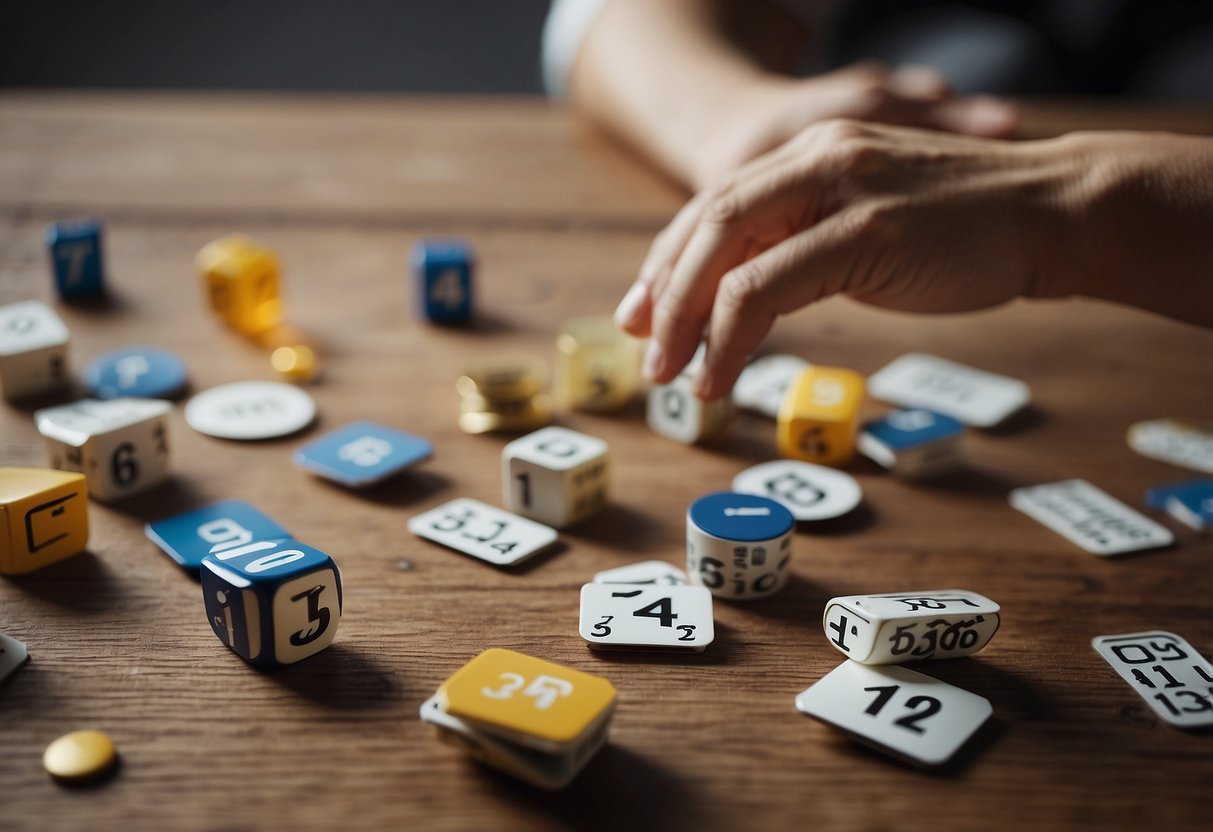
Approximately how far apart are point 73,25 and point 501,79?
1.41 m

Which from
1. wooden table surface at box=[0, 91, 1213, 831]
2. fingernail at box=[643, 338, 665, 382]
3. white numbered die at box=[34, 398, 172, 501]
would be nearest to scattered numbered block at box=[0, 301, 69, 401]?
wooden table surface at box=[0, 91, 1213, 831]

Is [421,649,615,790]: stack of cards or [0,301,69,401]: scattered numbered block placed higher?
[0,301,69,401]: scattered numbered block

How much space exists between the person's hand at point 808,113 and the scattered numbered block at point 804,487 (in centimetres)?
61

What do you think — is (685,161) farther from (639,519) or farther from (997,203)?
(639,519)

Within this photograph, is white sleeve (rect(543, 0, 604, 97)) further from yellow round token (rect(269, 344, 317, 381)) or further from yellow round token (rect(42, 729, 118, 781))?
yellow round token (rect(42, 729, 118, 781))

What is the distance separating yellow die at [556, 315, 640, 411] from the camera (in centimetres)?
122

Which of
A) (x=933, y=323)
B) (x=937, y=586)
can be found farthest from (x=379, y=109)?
(x=937, y=586)

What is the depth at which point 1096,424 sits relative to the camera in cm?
125

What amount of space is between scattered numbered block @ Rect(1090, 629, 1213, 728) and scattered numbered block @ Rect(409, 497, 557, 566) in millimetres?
463

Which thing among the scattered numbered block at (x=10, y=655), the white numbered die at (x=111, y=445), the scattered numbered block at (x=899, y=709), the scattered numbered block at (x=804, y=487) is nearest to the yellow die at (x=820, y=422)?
the scattered numbered block at (x=804, y=487)

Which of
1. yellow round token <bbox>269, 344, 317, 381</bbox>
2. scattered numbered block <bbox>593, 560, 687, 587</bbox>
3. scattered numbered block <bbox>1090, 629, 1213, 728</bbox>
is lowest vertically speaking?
scattered numbered block <bbox>1090, 629, 1213, 728</bbox>

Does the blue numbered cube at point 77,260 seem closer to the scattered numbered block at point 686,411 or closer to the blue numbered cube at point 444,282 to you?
the blue numbered cube at point 444,282

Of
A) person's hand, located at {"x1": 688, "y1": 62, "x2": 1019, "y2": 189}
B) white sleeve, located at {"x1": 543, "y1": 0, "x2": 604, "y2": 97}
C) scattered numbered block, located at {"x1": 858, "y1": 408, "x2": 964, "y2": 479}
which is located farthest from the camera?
white sleeve, located at {"x1": 543, "y1": 0, "x2": 604, "y2": 97}

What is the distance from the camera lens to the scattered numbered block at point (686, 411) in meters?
1.16
